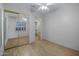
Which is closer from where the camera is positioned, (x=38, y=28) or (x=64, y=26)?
(x=64, y=26)

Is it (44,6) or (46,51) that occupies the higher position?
(44,6)

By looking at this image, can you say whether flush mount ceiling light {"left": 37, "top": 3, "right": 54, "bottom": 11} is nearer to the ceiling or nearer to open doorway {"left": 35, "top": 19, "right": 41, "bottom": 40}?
the ceiling

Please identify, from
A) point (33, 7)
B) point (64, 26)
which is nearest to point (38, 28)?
point (33, 7)

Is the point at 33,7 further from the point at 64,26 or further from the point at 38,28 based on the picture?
the point at 64,26

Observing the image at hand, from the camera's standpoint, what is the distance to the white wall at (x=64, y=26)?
1.62m

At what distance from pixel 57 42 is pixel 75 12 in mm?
836

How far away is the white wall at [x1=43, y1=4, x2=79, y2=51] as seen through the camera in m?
1.62

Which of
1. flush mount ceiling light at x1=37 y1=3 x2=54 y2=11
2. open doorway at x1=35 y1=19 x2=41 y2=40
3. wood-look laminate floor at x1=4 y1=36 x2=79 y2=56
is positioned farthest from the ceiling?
wood-look laminate floor at x1=4 y1=36 x2=79 y2=56

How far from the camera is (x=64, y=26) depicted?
66.4 inches

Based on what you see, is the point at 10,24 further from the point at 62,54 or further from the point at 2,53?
the point at 62,54

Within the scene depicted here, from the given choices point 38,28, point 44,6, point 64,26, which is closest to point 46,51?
point 38,28

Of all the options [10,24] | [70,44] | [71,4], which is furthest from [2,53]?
[71,4]

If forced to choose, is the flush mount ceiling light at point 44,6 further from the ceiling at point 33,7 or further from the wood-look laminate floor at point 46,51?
the wood-look laminate floor at point 46,51

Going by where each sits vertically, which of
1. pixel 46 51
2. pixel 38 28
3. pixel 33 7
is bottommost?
pixel 46 51
